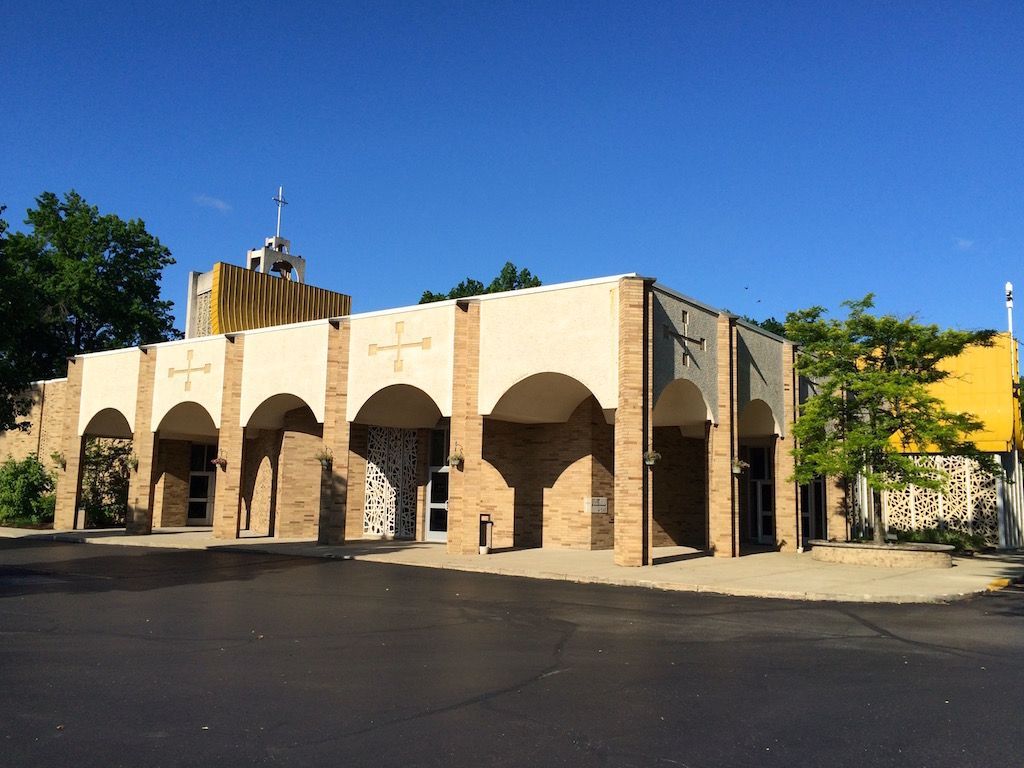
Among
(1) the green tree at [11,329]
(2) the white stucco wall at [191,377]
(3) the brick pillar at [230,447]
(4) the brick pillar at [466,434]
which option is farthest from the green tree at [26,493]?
(4) the brick pillar at [466,434]

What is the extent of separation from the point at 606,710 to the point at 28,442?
35.8 meters

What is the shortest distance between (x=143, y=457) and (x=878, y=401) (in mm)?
23129

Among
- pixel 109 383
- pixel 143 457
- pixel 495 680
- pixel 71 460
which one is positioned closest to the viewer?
pixel 495 680

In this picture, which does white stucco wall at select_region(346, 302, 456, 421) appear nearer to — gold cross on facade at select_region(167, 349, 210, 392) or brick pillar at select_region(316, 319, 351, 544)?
brick pillar at select_region(316, 319, 351, 544)

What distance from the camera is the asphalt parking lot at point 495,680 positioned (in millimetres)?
5734

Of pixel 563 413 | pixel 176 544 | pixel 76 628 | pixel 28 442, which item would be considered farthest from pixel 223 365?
pixel 76 628

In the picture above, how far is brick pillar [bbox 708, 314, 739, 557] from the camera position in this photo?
72.7 ft

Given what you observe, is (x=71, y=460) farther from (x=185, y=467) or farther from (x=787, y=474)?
(x=787, y=474)

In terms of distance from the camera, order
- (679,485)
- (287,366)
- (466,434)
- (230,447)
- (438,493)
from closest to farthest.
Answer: (466,434), (287,366), (230,447), (438,493), (679,485)

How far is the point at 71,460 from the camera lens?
3133 cm

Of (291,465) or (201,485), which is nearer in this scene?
(291,465)

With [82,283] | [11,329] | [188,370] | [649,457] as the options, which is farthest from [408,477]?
[82,283]

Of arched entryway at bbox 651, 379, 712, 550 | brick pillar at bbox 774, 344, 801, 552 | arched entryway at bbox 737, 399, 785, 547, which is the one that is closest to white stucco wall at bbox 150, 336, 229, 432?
arched entryway at bbox 651, 379, 712, 550

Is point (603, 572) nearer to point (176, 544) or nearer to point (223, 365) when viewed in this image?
point (176, 544)
